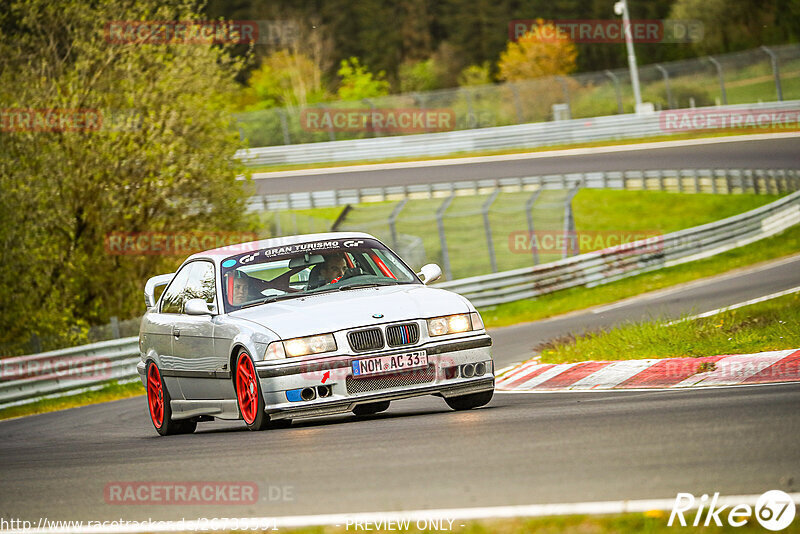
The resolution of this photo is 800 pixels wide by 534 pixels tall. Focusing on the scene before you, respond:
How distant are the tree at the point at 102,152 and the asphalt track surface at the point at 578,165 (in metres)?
11.9

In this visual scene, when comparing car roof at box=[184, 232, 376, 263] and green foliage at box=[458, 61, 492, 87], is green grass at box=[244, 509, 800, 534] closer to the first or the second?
car roof at box=[184, 232, 376, 263]

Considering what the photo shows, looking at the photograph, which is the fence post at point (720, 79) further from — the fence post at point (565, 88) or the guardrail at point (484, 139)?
the fence post at point (565, 88)

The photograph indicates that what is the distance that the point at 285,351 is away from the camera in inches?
332

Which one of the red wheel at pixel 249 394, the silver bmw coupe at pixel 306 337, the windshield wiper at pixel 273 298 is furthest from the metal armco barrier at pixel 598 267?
the red wheel at pixel 249 394

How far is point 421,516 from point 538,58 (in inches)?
2738

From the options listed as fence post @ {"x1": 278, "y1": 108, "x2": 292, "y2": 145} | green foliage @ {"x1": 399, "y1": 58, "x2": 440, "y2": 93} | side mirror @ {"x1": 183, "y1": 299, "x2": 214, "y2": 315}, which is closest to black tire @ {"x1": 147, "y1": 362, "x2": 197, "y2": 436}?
side mirror @ {"x1": 183, "y1": 299, "x2": 214, "y2": 315}

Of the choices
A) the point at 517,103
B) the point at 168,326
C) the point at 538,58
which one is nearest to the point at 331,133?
the point at 517,103

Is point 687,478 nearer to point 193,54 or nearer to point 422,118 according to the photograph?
point 193,54

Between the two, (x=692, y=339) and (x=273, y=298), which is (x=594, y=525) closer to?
(x=273, y=298)

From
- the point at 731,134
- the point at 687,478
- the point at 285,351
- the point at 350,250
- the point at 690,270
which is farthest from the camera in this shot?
the point at 731,134

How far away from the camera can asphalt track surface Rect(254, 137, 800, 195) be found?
3709 centimetres

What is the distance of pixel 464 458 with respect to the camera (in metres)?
6.26

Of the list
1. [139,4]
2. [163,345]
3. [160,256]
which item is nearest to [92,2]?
[139,4]

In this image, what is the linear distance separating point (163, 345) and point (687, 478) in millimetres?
6215
